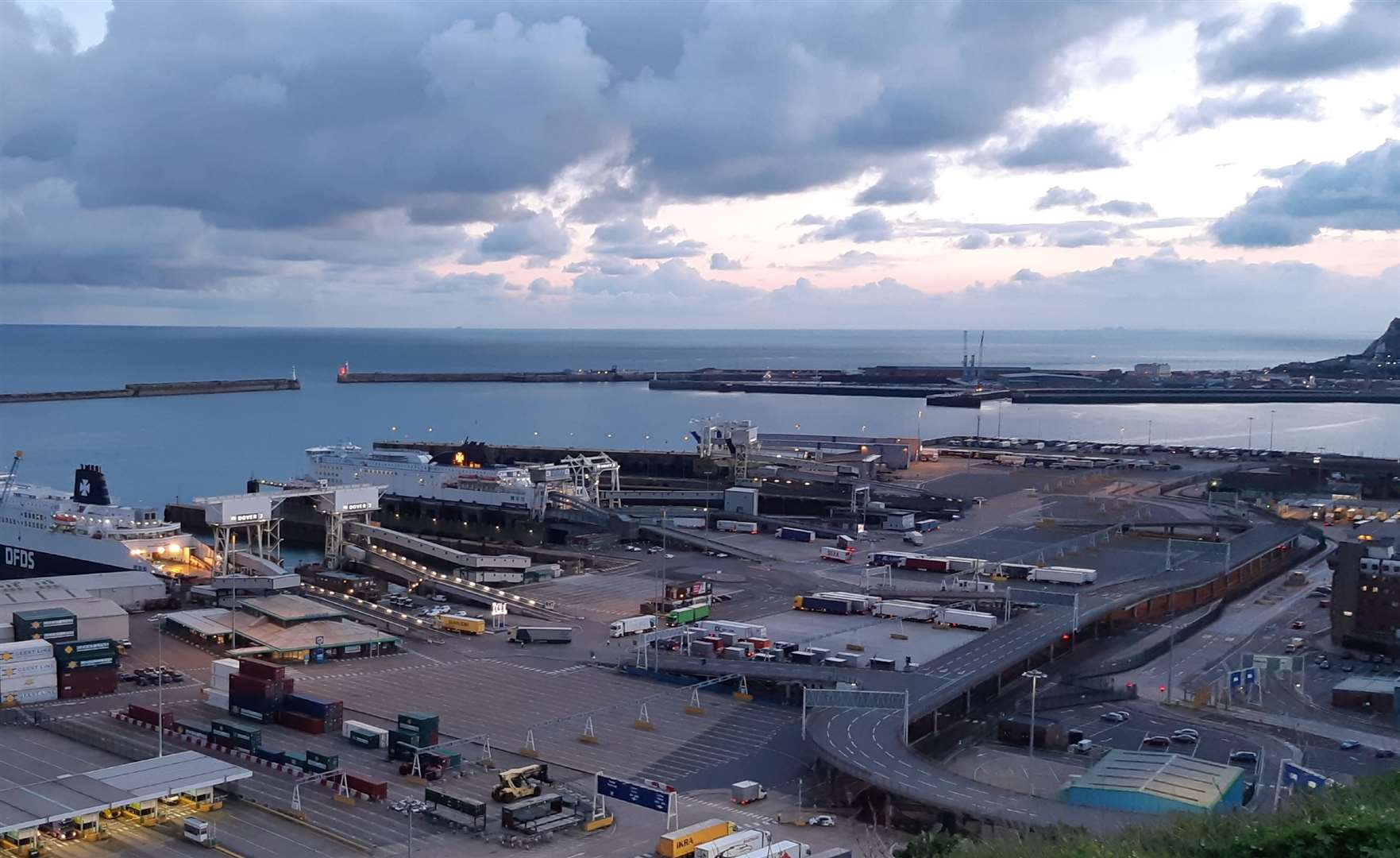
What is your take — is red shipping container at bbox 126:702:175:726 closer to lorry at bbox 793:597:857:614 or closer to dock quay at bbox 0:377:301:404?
lorry at bbox 793:597:857:614

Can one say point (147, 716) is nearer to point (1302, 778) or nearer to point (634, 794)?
point (634, 794)

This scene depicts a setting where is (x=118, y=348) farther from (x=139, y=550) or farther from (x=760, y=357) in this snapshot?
(x=139, y=550)

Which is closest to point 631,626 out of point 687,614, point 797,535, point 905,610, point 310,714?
point 687,614

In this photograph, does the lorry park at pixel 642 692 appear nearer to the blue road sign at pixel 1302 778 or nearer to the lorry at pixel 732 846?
the lorry at pixel 732 846

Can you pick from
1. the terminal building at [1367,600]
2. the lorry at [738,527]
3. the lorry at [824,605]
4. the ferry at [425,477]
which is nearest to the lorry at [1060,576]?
the terminal building at [1367,600]

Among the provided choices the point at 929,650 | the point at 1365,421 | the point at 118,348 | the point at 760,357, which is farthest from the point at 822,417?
the point at 118,348

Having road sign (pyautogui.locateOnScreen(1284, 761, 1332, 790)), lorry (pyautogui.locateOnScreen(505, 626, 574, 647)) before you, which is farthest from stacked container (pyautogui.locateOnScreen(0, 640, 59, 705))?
road sign (pyautogui.locateOnScreen(1284, 761, 1332, 790))
